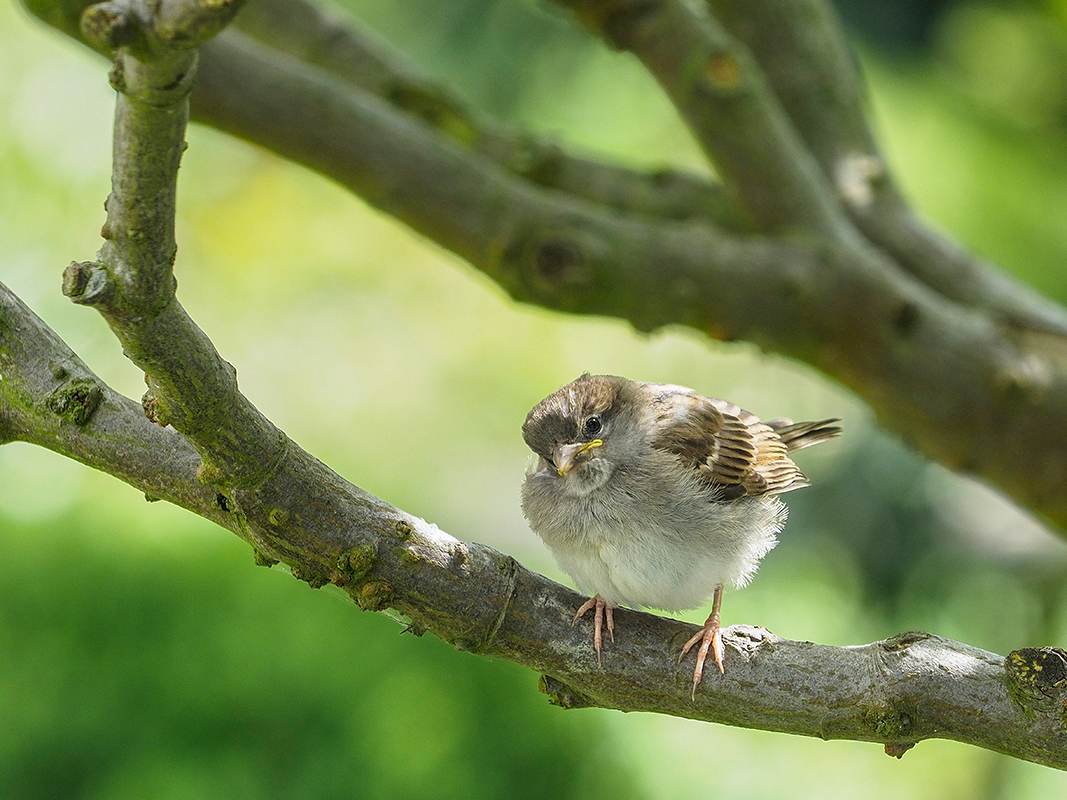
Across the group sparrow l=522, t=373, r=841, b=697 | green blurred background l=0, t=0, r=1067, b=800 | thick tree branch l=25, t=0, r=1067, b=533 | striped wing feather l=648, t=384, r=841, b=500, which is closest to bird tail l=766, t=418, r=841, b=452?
striped wing feather l=648, t=384, r=841, b=500

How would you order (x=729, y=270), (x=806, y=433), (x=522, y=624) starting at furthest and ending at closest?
(x=729, y=270) < (x=806, y=433) < (x=522, y=624)

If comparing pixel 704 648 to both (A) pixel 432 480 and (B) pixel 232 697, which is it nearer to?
(B) pixel 232 697

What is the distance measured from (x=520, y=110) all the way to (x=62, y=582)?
4.62 metres

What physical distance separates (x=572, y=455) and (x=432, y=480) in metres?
3.97

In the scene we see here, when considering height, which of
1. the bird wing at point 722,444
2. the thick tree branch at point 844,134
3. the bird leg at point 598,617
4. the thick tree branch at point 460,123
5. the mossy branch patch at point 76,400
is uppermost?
the thick tree branch at point 844,134

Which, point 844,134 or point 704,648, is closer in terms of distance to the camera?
point 704,648

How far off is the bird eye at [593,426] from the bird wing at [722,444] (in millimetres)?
142

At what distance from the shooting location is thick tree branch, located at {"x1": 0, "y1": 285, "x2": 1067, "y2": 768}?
1.68 metres

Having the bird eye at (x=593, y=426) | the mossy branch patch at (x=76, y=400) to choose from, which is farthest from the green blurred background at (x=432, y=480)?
the mossy branch patch at (x=76, y=400)

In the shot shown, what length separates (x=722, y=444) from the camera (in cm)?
257

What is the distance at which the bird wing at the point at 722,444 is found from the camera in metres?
2.47

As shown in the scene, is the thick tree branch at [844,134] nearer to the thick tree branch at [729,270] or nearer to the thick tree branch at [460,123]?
the thick tree branch at [729,270]

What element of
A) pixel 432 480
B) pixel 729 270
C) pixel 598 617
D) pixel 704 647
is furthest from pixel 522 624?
pixel 432 480

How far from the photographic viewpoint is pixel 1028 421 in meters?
3.39
